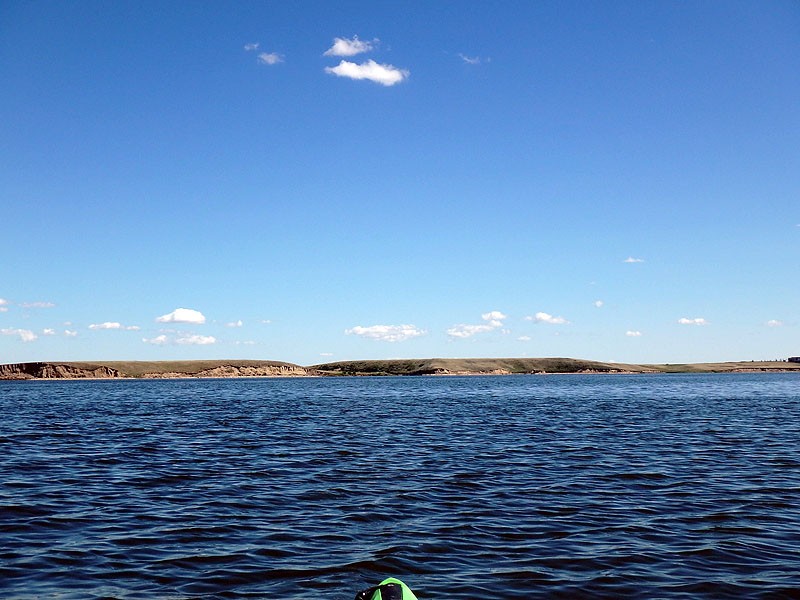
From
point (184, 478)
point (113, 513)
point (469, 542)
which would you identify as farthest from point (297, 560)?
point (184, 478)

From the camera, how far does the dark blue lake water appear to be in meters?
11.0

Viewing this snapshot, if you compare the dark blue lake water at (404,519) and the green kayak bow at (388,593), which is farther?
the dark blue lake water at (404,519)

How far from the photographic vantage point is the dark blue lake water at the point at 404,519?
11.0 metres

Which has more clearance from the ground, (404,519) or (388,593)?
(388,593)

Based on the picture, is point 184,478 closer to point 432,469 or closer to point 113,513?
point 113,513

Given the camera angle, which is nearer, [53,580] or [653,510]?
[53,580]

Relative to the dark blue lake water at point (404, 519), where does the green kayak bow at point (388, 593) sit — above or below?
above

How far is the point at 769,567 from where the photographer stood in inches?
462

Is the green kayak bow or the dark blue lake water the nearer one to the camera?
the green kayak bow

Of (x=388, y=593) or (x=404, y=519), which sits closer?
(x=388, y=593)

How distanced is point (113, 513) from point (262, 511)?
371cm

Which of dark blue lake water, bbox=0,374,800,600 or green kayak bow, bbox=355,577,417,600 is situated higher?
green kayak bow, bbox=355,577,417,600

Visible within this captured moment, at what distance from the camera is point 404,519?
15242 mm

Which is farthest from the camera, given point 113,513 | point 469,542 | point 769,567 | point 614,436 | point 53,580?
point 614,436
